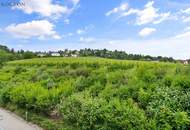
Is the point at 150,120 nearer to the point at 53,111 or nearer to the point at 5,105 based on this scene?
the point at 53,111

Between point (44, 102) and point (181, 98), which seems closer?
point (181, 98)

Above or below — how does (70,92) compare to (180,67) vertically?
below

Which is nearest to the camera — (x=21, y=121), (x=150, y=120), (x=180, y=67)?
(x=150, y=120)

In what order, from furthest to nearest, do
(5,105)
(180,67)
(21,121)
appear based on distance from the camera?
1. (5,105)
2. (21,121)
3. (180,67)

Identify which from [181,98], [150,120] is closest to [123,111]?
[150,120]

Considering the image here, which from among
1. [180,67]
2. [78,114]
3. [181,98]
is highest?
[180,67]

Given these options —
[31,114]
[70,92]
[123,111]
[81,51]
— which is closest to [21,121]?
[31,114]

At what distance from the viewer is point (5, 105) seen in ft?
64.8

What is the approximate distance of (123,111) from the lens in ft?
33.0

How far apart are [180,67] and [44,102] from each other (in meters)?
6.29

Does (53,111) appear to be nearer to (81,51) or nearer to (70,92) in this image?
(70,92)

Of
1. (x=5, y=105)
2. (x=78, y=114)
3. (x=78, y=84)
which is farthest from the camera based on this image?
(x=5, y=105)

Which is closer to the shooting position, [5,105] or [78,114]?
[78,114]

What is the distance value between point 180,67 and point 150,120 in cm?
439
